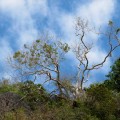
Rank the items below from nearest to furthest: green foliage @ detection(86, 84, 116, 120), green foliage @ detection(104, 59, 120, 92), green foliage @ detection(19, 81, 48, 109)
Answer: green foliage @ detection(86, 84, 116, 120) → green foliage @ detection(19, 81, 48, 109) → green foliage @ detection(104, 59, 120, 92)

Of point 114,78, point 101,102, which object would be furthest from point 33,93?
point 101,102

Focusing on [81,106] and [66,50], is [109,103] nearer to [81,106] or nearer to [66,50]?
[81,106]

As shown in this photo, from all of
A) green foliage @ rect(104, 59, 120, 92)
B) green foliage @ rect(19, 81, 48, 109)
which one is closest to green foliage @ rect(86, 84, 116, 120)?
green foliage @ rect(19, 81, 48, 109)

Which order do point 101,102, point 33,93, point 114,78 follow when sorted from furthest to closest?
point 114,78
point 33,93
point 101,102

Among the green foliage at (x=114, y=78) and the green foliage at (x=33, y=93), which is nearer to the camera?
the green foliage at (x=33, y=93)

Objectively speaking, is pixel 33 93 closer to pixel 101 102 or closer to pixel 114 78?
pixel 114 78

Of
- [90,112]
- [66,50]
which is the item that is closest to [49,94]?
[66,50]

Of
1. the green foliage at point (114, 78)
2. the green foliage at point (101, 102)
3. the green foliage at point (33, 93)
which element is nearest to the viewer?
the green foliage at point (101, 102)

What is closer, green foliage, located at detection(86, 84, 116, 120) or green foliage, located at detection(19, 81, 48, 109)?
green foliage, located at detection(86, 84, 116, 120)

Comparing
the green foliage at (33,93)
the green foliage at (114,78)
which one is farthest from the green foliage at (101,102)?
the green foliage at (114,78)

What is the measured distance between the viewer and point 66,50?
85.5 ft

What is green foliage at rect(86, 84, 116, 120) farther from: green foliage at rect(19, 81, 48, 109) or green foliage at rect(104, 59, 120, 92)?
green foliage at rect(104, 59, 120, 92)

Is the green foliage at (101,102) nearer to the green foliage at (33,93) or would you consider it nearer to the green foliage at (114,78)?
the green foliage at (33,93)

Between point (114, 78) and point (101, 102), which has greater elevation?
point (114, 78)
